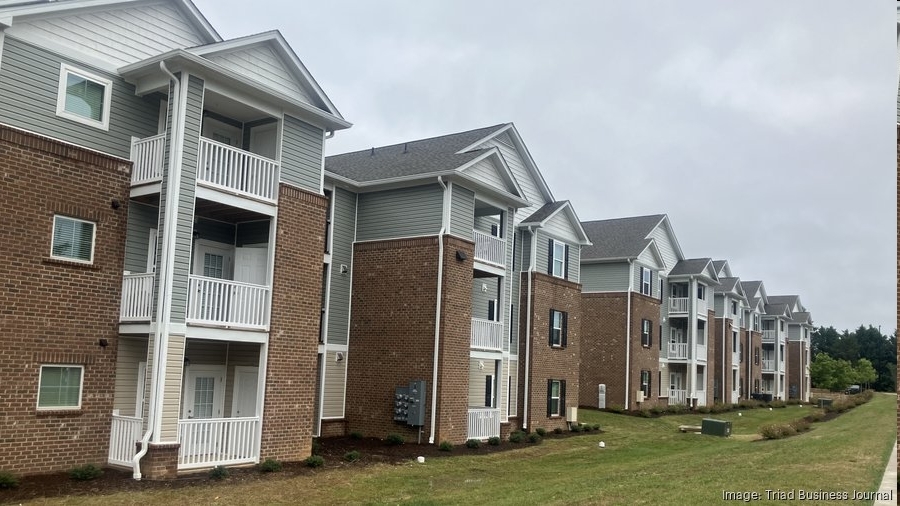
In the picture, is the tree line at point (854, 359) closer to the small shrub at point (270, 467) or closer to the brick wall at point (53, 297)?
the small shrub at point (270, 467)

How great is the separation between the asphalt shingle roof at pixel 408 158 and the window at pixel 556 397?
10176 millimetres

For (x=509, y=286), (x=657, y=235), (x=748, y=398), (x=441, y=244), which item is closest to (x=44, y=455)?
(x=441, y=244)

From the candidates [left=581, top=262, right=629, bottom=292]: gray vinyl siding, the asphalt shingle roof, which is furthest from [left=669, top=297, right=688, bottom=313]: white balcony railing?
the asphalt shingle roof

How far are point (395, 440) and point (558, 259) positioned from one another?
39.5 ft

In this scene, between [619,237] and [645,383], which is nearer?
[645,383]

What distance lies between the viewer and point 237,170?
58.2 ft

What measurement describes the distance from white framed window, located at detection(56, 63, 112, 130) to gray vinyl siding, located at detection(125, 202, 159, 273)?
6.32 feet

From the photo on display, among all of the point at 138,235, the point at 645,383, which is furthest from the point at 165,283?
the point at 645,383

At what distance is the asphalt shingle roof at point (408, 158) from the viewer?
2498cm

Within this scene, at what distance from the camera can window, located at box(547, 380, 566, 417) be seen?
3062cm

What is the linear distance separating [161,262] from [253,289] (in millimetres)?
2489

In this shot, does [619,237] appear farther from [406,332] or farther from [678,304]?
[406,332]

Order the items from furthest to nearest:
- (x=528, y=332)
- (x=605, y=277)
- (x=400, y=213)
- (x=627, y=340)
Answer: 1. (x=605, y=277)
2. (x=627, y=340)
3. (x=528, y=332)
4. (x=400, y=213)

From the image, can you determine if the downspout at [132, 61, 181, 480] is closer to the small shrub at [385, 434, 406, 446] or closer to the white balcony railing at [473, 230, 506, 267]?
the small shrub at [385, 434, 406, 446]
